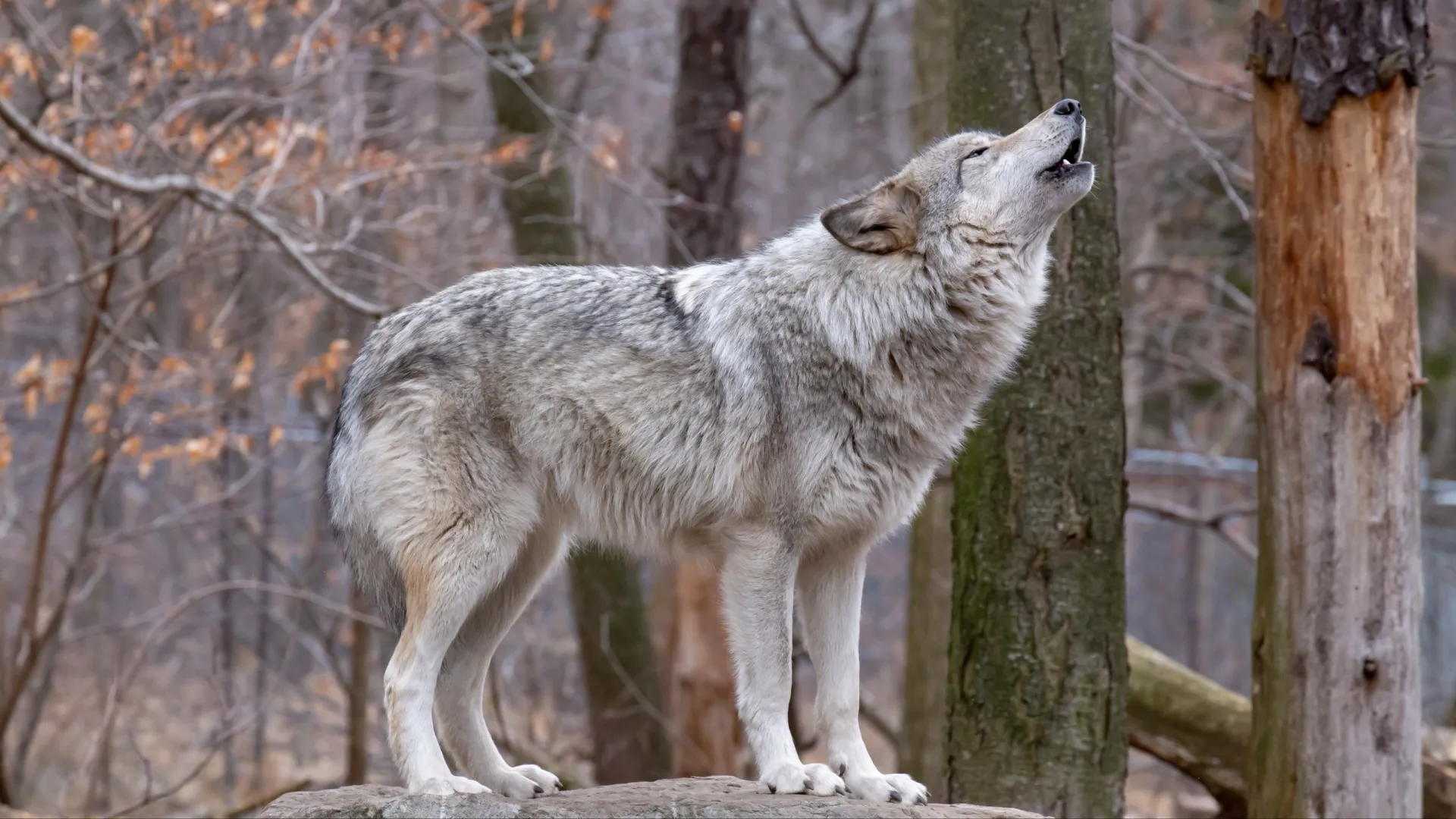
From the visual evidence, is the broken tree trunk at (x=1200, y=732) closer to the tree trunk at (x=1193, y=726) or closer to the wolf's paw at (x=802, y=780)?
the tree trunk at (x=1193, y=726)

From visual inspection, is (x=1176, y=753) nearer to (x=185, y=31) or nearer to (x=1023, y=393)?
(x=1023, y=393)

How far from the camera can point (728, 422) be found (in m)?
4.59

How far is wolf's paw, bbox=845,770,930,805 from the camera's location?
4.32m

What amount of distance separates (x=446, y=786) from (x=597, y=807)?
1.58 ft

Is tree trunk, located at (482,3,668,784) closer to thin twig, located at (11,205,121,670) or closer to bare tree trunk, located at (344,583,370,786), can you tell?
bare tree trunk, located at (344,583,370,786)

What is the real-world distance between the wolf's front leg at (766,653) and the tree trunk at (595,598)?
576 centimetres

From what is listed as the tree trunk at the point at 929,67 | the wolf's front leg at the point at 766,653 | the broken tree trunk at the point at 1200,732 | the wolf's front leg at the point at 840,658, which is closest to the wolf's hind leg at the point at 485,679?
the wolf's front leg at the point at 766,653

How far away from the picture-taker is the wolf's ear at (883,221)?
4.68 m

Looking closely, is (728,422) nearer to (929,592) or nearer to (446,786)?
(446,786)

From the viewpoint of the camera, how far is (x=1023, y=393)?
5.65 metres

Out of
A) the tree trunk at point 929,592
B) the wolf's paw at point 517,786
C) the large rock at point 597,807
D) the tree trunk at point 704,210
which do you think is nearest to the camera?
the large rock at point 597,807

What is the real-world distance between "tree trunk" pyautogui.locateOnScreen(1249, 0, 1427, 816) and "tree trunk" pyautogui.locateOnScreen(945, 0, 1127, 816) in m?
0.77

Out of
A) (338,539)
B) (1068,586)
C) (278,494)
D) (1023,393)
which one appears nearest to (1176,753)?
(1068,586)

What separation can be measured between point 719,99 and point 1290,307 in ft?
15.6
